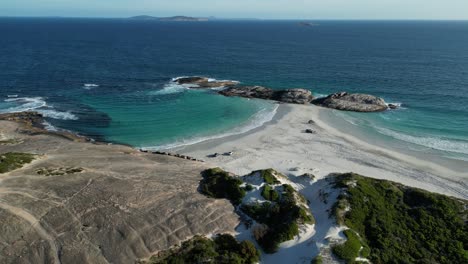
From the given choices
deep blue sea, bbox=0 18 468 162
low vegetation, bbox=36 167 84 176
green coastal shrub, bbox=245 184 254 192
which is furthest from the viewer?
deep blue sea, bbox=0 18 468 162

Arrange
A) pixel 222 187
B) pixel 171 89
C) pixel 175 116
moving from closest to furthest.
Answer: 1. pixel 222 187
2. pixel 175 116
3. pixel 171 89

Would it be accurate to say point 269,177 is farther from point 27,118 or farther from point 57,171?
point 27,118

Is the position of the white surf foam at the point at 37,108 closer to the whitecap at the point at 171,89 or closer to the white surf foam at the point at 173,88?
the whitecap at the point at 171,89

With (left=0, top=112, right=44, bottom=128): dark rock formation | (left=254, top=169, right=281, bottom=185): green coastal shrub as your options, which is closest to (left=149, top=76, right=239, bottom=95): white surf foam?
(left=0, top=112, right=44, bottom=128): dark rock formation

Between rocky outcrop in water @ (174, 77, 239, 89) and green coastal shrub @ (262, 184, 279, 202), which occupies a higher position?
green coastal shrub @ (262, 184, 279, 202)

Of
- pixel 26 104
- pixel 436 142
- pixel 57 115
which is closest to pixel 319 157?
pixel 436 142

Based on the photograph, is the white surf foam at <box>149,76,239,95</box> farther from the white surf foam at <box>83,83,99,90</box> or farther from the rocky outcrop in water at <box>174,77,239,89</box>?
the white surf foam at <box>83,83,99,90</box>
